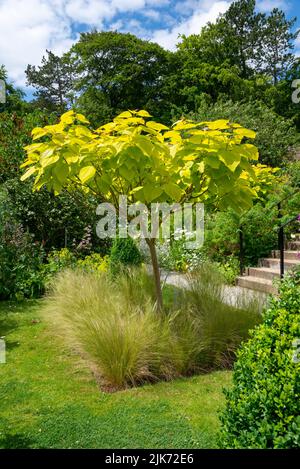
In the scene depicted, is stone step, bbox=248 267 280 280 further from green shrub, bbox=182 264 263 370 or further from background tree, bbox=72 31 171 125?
background tree, bbox=72 31 171 125

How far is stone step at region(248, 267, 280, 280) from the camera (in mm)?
7655

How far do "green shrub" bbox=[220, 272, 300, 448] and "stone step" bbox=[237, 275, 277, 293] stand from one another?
16.2 ft

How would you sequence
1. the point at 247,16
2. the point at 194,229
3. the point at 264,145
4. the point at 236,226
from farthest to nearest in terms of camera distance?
the point at 247,16
the point at 264,145
the point at 194,229
the point at 236,226

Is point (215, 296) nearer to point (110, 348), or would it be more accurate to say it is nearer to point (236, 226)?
point (110, 348)

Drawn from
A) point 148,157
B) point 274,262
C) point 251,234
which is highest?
point 148,157

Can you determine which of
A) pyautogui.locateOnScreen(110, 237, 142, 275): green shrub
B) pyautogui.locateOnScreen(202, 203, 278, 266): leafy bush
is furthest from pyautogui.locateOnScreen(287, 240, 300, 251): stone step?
pyautogui.locateOnScreen(110, 237, 142, 275): green shrub

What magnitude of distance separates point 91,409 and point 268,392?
1.91m

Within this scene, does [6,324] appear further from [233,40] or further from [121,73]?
[233,40]

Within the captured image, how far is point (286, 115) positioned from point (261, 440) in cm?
3181

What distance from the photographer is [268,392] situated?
1.99m

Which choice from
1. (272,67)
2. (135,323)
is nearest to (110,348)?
(135,323)

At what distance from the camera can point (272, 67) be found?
113 feet

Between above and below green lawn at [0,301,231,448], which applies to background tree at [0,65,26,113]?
above

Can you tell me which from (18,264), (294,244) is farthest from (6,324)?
(294,244)
